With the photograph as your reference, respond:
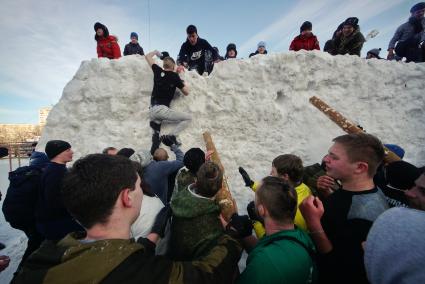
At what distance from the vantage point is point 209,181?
90.0 inches

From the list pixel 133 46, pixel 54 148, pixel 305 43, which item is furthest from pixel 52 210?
pixel 305 43

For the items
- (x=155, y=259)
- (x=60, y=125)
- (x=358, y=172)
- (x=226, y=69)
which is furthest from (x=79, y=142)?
(x=358, y=172)

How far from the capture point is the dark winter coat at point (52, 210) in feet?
9.61

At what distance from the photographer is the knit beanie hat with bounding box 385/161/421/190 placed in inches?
90.6

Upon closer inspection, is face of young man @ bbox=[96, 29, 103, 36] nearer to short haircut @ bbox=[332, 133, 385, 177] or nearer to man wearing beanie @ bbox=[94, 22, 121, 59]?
man wearing beanie @ bbox=[94, 22, 121, 59]

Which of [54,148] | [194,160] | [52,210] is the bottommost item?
[52,210]

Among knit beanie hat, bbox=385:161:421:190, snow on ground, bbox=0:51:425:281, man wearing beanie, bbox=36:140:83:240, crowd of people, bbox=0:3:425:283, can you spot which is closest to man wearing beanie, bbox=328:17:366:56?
snow on ground, bbox=0:51:425:281

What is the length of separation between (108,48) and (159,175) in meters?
4.76

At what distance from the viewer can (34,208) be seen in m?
3.29

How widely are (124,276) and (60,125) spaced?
5.83 m

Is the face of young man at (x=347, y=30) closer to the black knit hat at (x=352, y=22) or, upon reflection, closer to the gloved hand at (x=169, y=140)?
the black knit hat at (x=352, y=22)

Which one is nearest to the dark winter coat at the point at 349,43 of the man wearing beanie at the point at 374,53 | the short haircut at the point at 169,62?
the man wearing beanie at the point at 374,53

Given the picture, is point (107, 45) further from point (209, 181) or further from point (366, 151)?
point (366, 151)

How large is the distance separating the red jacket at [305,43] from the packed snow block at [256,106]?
697mm
